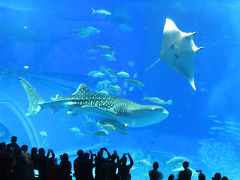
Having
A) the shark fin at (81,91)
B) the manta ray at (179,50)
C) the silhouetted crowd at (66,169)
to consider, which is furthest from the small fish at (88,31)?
the silhouetted crowd at (66,169)

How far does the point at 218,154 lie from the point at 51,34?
17705 mm

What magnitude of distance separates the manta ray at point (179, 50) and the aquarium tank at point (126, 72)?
363cm

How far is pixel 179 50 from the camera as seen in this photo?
5578mm

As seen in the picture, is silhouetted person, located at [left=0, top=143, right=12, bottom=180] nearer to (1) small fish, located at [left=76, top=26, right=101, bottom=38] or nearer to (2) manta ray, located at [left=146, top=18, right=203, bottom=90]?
(2) manta ray, located at [left=146, top=18, right=203, bottom=90]

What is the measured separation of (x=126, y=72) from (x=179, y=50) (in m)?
8.63

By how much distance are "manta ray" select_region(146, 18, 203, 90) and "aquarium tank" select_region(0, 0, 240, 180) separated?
11.9ft

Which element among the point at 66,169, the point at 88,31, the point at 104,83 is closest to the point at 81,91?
the point at 66,169

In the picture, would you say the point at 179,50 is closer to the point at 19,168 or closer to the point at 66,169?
the point at 66,169

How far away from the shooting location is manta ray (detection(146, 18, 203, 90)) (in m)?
5.47

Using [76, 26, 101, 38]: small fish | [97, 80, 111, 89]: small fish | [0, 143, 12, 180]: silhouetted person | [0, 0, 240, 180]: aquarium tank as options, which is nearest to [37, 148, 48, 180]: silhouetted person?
[0, 143, 12, 180]: silhouetted person

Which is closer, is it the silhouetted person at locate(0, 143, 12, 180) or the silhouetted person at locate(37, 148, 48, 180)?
the silhouetted person at locate(0, 143, 12, 180)

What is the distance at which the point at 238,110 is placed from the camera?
29922 mm

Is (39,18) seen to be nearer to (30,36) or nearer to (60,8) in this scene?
(60,8)

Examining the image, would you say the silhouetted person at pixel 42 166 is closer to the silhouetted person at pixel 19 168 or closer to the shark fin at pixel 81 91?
the silhouetted person at pixel 19 168
